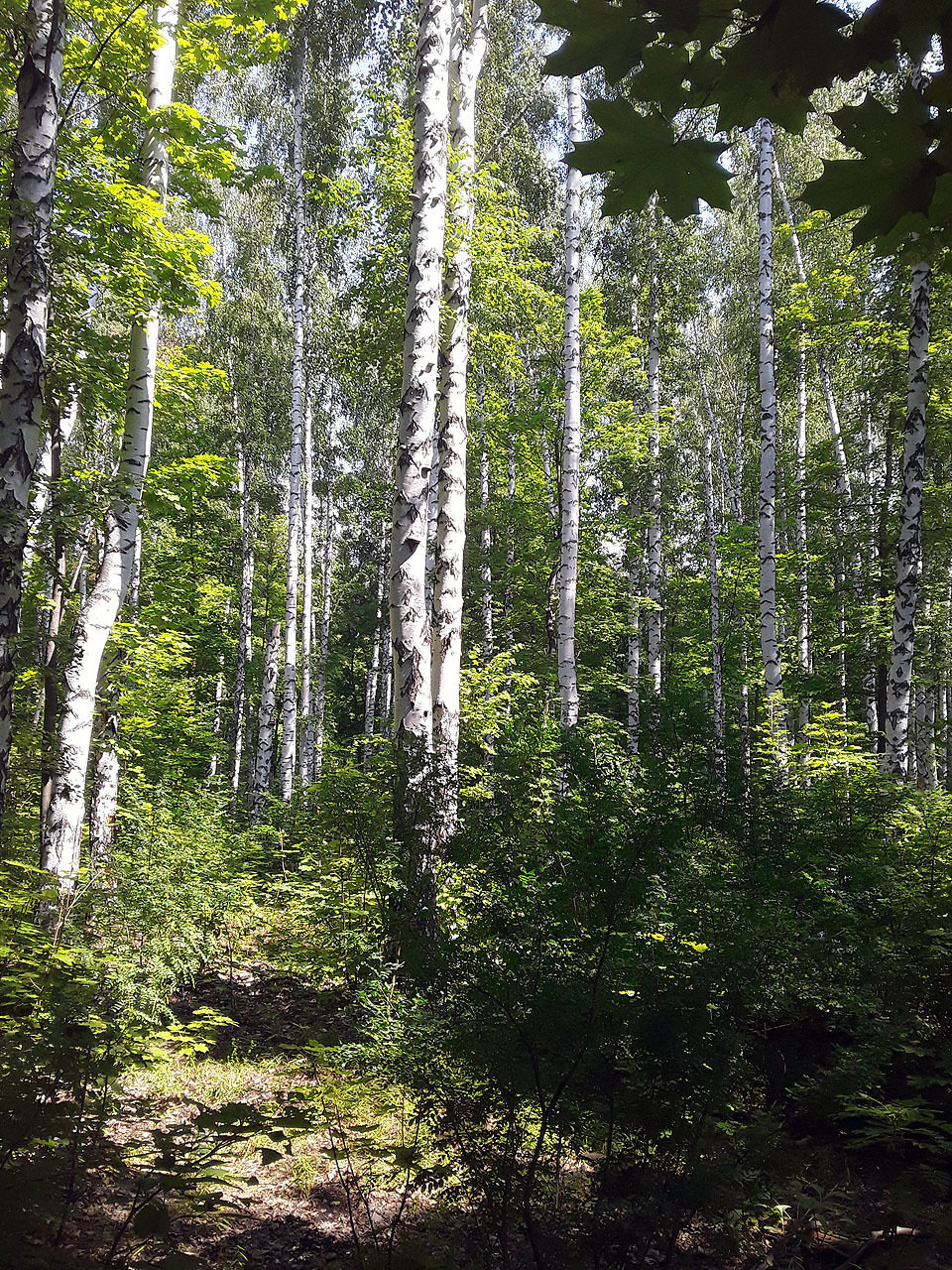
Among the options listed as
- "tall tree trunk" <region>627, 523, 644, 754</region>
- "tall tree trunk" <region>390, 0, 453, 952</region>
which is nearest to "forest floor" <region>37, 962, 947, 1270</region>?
"tall tree trunk" <region>390, 0, 453, 952</region>

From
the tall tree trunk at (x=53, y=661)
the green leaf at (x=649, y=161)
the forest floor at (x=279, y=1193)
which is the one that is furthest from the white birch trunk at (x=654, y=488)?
the green leaf at (x=649, y=161)

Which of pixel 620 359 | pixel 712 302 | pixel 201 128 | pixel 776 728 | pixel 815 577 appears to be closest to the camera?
pixel 201 128

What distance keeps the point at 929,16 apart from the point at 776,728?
7123 millimetres

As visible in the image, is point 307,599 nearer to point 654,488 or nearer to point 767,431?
point 654,488

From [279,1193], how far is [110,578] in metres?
4.21

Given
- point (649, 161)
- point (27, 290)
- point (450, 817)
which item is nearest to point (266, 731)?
point (450, 817)

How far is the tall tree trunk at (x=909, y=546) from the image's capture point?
7.24 metres

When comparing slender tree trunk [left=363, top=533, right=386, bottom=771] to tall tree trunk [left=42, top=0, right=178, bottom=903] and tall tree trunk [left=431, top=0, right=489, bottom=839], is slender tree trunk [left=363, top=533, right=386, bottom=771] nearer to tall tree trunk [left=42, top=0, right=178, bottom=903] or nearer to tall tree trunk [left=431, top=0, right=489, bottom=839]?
tall tree trunk [left=431, top=0, right=489, bottom=839]

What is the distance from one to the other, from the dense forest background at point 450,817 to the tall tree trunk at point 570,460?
0.06 metres

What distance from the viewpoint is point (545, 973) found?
7.32ft

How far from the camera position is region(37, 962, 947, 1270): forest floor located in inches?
75.0

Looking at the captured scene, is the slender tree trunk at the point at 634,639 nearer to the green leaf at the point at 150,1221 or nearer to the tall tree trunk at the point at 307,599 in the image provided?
the tall tree trunk at the point at 307,599

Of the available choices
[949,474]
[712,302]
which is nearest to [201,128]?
[949,474]

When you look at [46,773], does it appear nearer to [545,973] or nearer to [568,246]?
[545,973]
